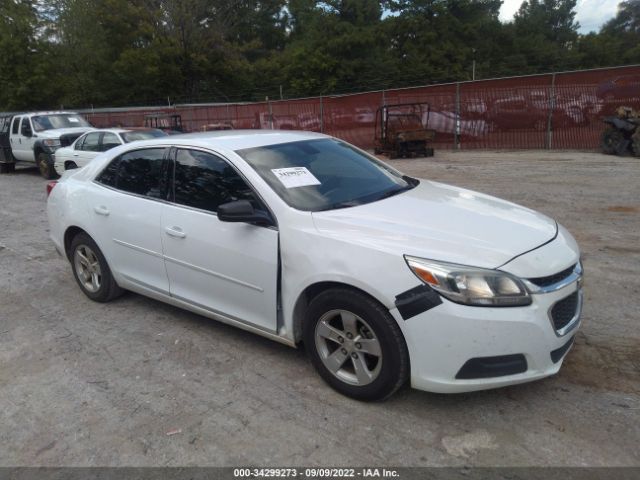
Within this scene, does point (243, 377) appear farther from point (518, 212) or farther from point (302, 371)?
point (518, 212)

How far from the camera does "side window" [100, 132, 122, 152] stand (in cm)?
1133

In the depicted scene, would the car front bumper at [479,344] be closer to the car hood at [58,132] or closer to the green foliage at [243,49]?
the car hood at [58,132]

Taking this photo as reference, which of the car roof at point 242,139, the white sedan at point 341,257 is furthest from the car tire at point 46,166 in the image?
the car roof at point 242,139

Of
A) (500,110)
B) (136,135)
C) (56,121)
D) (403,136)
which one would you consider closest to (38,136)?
(56,121)

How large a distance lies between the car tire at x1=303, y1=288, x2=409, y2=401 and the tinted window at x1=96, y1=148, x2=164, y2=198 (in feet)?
5.85

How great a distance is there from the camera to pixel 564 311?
Answer: 9.45ft

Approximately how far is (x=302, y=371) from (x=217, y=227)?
3.71 feet

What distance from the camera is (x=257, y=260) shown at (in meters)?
3.32

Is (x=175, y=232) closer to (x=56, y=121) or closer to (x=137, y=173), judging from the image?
(x=137, y=173)

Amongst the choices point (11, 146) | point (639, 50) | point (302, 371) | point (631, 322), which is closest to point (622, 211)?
point (631, 322)

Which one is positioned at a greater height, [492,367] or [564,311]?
[564,311]

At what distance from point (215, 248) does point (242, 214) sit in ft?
1.41

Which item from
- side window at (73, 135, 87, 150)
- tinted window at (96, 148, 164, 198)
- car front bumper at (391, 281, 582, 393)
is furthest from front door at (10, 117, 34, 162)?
car front bumper at (391, 281, 582, 393)

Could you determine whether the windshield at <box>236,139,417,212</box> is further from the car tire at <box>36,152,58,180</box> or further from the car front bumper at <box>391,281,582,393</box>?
the car tire at <box>36,152,58,180</box>
